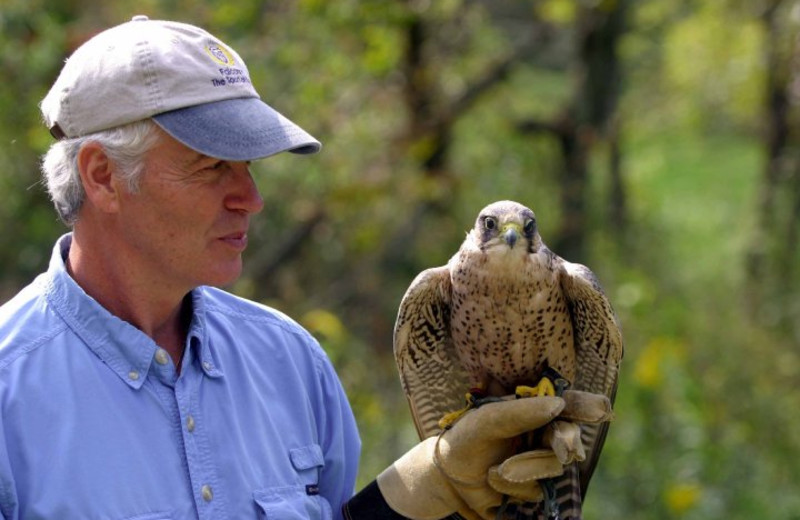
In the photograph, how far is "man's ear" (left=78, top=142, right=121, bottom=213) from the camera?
7.44ft

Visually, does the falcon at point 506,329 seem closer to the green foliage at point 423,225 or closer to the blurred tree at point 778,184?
the green foliage at point 423,225

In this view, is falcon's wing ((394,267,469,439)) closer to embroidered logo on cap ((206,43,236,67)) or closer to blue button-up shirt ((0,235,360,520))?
blue button-up shirt ((0,235,360,520))

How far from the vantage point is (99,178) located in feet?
7.50

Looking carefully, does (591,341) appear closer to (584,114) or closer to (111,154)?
(111,154)

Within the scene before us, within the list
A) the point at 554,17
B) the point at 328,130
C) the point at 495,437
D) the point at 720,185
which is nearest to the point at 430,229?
the point at 328,130

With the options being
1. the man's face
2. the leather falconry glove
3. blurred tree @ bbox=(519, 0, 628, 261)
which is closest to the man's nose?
the man's face

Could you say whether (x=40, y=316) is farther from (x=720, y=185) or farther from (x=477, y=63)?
(x=720, y=185)

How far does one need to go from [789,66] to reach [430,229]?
11.5 ft

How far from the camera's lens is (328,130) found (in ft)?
22.4

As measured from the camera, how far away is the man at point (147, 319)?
211cm

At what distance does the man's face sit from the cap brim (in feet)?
0.18

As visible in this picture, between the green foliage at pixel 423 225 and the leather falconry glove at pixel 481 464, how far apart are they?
93.5 inches

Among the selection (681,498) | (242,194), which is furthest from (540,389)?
(681,498)

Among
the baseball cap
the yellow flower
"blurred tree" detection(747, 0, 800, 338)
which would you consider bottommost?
the yellow flower
